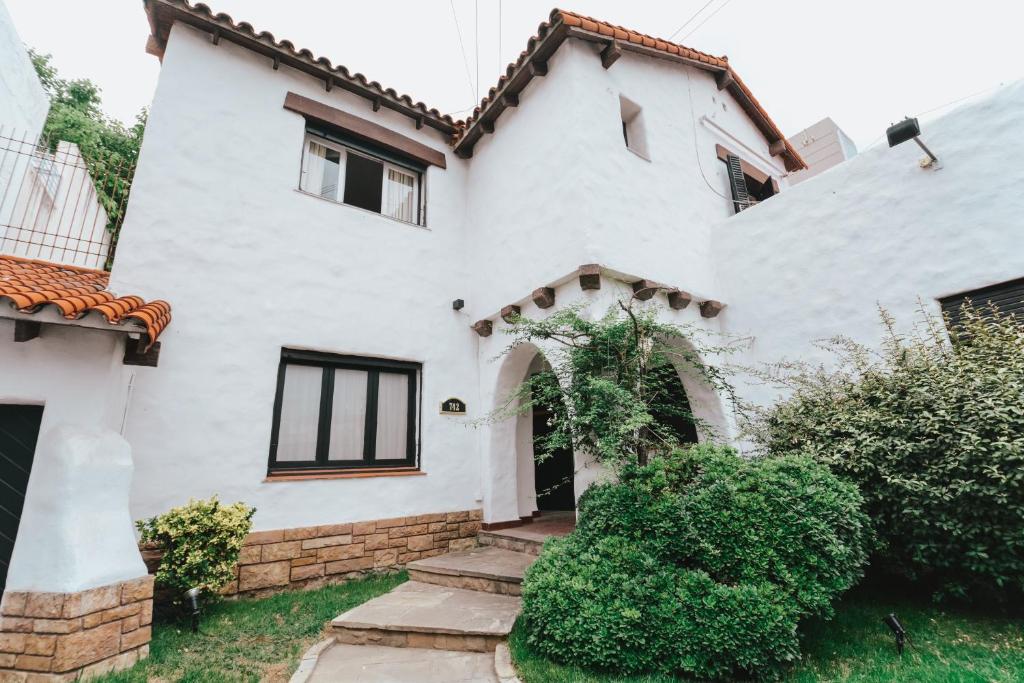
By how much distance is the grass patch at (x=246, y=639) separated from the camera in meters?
3.38

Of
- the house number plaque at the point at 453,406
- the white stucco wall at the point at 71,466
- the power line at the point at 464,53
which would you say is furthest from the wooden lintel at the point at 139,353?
the power line at the point at 464,53

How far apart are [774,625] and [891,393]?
254 centimetres

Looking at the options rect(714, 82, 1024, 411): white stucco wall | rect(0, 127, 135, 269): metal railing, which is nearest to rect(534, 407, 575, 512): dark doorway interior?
rect(714, 82, 1024, 411): white stucco wall

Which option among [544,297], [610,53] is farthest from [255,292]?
[610,53]

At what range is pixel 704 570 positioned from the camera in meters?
3.37

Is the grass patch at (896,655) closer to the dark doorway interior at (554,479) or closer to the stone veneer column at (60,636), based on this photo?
the stone veneer column at (60,636)

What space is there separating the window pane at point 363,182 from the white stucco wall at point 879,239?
18.7 ft

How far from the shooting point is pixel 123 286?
507 centimetres

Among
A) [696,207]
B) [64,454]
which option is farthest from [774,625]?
[696,207]

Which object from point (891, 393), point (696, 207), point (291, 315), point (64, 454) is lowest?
point (64, 454)

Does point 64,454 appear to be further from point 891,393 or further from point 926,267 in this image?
point 926,267

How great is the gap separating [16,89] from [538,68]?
8.04 m

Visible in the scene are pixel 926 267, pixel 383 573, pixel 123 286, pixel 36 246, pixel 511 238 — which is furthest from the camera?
pixel 511 238

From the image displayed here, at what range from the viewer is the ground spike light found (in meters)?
5.29
